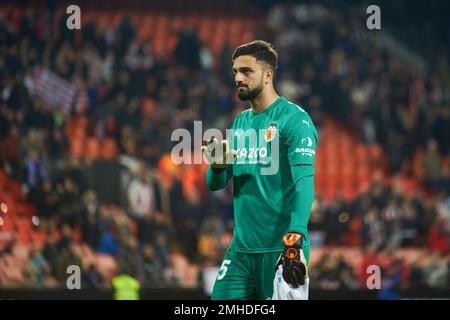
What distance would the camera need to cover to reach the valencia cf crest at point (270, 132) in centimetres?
559

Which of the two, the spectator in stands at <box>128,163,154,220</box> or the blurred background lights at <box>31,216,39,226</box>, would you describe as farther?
the spectator in stands at <box>128,163,154,220</box>

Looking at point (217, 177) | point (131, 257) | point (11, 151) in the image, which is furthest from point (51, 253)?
point (217, 177)

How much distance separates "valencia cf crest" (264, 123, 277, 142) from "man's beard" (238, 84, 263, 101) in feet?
0.75

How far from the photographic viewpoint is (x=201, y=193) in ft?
48.5

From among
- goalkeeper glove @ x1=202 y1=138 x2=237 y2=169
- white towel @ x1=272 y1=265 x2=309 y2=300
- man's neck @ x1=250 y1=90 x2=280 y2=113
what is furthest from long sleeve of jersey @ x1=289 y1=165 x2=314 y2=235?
man's neck @ x1=250 y1=90 x2=280 y2=113

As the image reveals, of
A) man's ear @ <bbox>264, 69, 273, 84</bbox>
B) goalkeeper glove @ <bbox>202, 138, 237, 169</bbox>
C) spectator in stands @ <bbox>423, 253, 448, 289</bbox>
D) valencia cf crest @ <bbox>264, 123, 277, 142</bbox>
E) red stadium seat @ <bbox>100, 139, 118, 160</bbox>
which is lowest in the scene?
spectator in stands @ <bbox>423, 253, 448, 289</bbox>

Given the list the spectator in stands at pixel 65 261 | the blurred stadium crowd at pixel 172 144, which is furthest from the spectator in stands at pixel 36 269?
the spectator in stands at pixel 65 261

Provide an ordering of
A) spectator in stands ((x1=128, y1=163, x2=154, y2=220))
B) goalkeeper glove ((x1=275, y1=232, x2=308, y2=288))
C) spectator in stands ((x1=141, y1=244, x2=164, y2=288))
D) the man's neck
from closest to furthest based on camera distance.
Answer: goalkeeper glove ((x1=275, y1=232, x2=308, y2=288)) → the man's neck → spectator in stands ((x1=141, y1=244, x2=164, y2=288)) → spectator in stands ((x1=128, y1=163, x2=154, y2=220))

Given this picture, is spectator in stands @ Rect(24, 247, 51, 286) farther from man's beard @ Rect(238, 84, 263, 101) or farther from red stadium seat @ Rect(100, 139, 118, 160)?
man's beard @ Rect(238, 84, 263, 101)

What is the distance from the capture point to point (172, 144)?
597 inches

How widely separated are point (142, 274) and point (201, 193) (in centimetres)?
228

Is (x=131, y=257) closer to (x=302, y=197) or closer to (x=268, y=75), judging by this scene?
(x=268, y=75)

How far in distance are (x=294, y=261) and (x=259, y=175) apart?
0.78 metres

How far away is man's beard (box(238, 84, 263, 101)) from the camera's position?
221 inches
